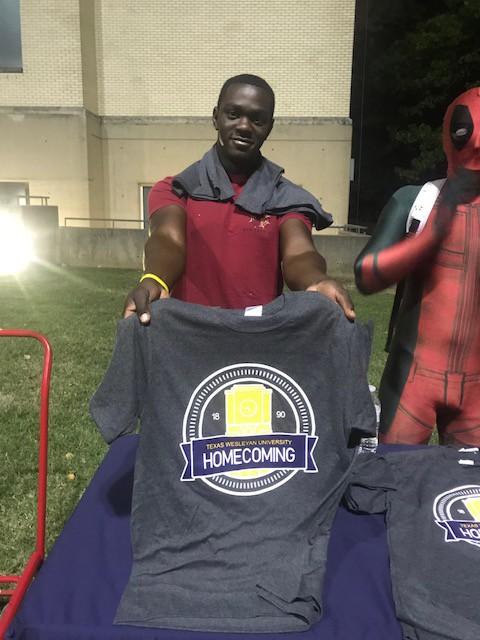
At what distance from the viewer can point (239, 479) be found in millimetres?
1719

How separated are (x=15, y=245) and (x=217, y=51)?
7.51 meters

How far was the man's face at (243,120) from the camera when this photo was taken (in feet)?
6.82

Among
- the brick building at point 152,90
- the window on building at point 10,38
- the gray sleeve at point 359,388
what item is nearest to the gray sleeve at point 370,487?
the gray sleeve at point 359,388

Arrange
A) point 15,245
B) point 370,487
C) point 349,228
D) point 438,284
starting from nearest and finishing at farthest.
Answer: point 370,487 → point 438,284 → point 15,245 → point 349,228

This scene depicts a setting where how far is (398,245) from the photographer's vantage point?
90.1 inches

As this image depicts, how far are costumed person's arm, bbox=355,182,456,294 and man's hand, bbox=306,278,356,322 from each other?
0.57m

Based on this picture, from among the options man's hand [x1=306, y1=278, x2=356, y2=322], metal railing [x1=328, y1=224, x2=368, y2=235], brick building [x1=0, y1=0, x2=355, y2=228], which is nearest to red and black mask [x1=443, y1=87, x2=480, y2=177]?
man's hand [x1=306, y1=278, x2=356, y2=322]

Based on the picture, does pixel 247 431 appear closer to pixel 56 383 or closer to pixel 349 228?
pixel 56 383

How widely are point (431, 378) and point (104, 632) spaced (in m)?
1.58

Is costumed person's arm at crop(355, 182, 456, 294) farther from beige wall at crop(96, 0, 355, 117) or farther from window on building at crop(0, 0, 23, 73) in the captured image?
window on building at crop(0, 0, 23, 73)

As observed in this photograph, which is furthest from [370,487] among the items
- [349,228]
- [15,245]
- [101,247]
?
[349,228]

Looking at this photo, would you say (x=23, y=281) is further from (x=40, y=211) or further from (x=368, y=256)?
(x=368, y=256)

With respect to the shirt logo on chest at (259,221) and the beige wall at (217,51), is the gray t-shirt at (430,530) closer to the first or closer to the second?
the shirt logo on chest at (259,221)

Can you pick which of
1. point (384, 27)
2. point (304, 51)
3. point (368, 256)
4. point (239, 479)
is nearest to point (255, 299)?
point (368, 256)
